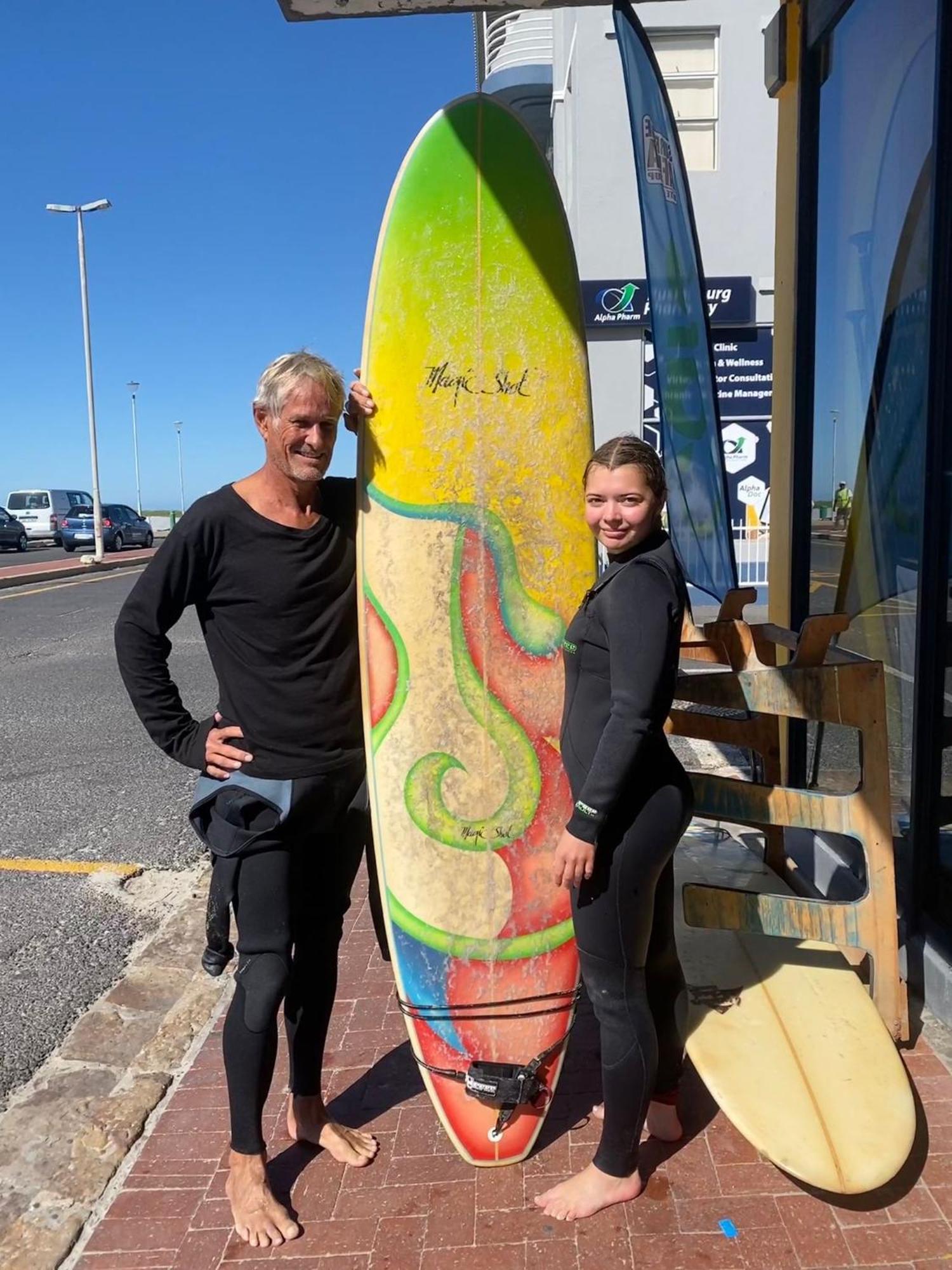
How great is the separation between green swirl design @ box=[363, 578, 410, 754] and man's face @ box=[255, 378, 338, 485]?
0.43 meters

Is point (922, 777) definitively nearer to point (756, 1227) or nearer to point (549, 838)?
point (549, 838)

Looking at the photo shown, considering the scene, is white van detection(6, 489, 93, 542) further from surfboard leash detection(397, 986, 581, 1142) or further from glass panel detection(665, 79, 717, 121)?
Result: surfboard leash detection(397, 986, 581, 1142)

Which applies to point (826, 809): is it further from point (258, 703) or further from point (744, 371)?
point (744, 371)

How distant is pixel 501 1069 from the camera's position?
7.79 feet

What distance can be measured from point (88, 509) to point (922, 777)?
30.9 m

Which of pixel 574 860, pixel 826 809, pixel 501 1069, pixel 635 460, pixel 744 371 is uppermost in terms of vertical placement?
pixel 744 371

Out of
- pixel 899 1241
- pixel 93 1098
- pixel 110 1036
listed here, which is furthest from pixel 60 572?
pixel 899 1241

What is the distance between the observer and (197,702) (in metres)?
7.64

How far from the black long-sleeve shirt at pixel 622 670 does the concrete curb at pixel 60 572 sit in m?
15.6

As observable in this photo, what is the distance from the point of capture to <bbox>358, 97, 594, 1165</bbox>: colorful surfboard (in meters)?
2.45

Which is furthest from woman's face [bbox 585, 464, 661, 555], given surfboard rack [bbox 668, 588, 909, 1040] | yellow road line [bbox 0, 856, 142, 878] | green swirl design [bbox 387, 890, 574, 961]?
yellow road line [bbox 0, 856, 142, 878]

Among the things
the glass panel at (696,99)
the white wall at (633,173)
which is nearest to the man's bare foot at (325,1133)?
the white wall at (633,173)

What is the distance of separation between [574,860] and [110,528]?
29931 mm

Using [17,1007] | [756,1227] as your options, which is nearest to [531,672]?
[756,1227]
